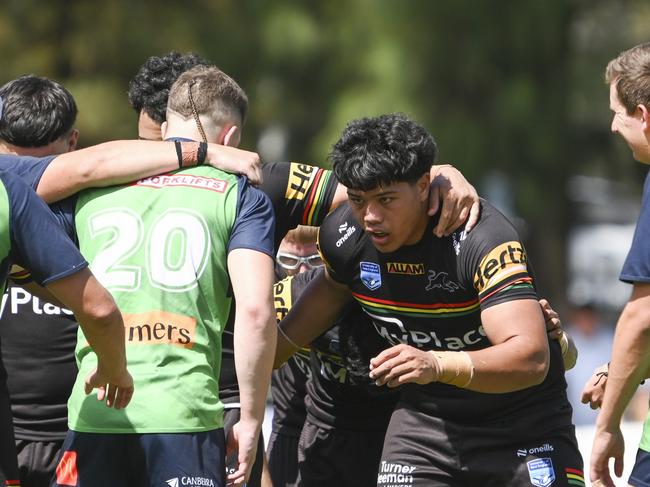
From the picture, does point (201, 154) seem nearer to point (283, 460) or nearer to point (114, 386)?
point (114, 386)

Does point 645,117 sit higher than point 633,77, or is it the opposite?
point 633,77

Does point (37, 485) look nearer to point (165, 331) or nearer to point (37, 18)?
point (165, 331)

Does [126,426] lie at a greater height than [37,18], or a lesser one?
lesser

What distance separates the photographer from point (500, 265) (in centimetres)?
416

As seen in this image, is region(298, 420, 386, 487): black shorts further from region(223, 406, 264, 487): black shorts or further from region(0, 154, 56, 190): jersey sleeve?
region(0, 154, 56, 190): jersey sleeve

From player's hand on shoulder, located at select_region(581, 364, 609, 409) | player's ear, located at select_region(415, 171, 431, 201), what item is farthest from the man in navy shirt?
player's ear, located at select_region(415, 171, 431, 201)

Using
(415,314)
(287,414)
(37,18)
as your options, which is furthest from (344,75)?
(415,314)

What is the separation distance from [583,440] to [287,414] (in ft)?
7.68

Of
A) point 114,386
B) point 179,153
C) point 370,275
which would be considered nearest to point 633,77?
point 370,275

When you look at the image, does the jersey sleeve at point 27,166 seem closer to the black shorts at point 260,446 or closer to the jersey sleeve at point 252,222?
the jersey sleeve at point 252,222

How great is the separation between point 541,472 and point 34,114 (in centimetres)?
242

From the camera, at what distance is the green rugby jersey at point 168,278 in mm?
3906

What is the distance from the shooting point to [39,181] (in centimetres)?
414

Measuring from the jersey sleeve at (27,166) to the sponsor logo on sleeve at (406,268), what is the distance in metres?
1.31
